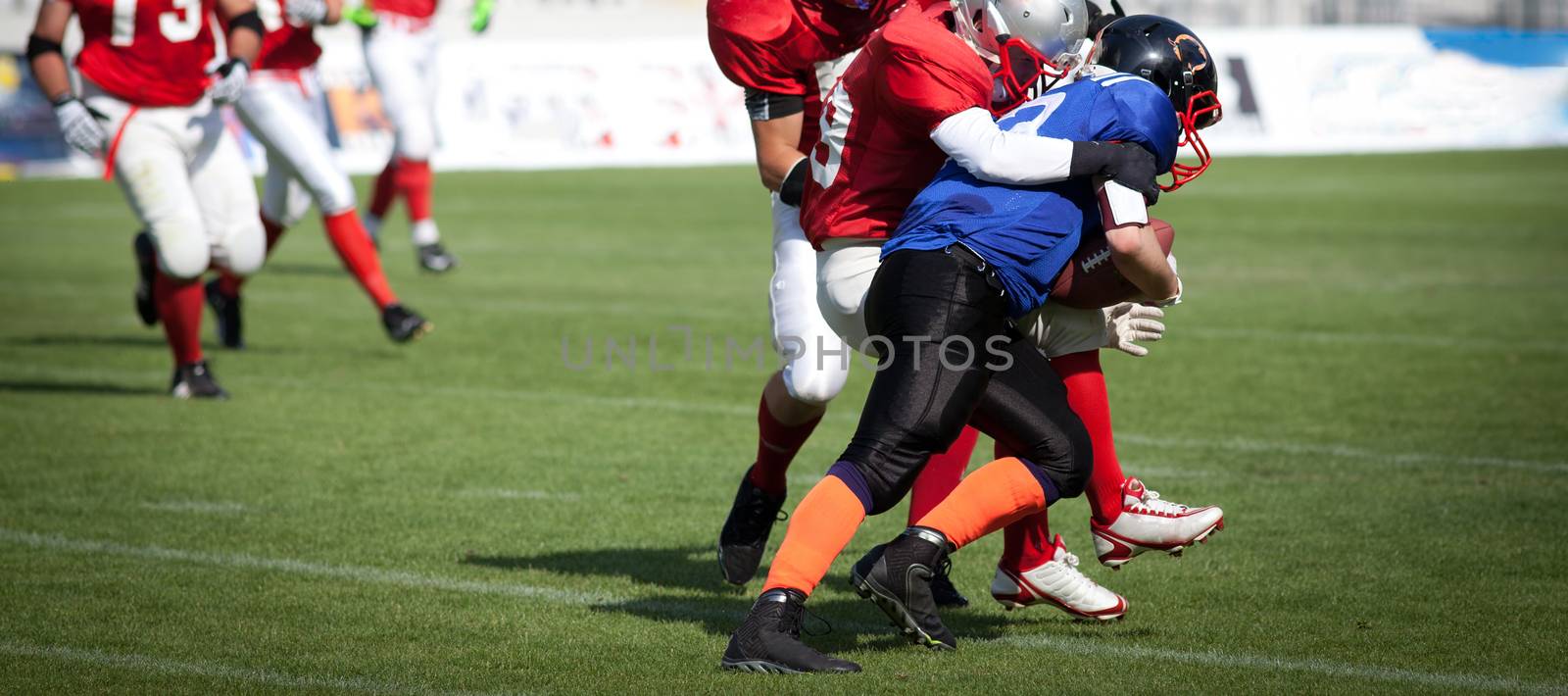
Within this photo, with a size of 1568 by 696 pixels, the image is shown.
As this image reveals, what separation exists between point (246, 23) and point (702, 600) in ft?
13.8

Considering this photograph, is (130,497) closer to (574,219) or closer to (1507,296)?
(1507,296)

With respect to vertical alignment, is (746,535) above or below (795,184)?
below

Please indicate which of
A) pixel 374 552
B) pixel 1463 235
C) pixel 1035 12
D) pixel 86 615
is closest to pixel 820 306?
pixel 1035 12

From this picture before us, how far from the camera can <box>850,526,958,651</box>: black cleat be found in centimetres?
340

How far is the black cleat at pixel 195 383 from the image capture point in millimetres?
7293

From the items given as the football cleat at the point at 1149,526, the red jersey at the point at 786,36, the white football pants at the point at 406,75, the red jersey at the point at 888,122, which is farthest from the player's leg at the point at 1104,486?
the white football pants at the point at 406,75

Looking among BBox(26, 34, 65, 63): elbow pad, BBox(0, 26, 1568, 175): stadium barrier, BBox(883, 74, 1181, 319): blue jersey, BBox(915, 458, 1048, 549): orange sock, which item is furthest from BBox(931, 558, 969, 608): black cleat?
BBox(0, 26, 1568, 175): stadium barrier

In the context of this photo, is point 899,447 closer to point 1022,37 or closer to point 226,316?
point 1022,37

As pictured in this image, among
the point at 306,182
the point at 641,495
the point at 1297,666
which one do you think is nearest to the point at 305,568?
the point at 641,495

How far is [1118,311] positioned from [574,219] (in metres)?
12.0

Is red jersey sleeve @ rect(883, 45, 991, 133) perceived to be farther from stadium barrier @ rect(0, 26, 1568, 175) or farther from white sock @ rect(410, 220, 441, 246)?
stadium barrier @ rect(0, 26, 1568, 175)

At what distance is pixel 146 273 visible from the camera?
802 cm

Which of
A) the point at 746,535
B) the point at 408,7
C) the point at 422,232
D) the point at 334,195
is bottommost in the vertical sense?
the point at 422,232

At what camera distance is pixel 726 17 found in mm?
4539
